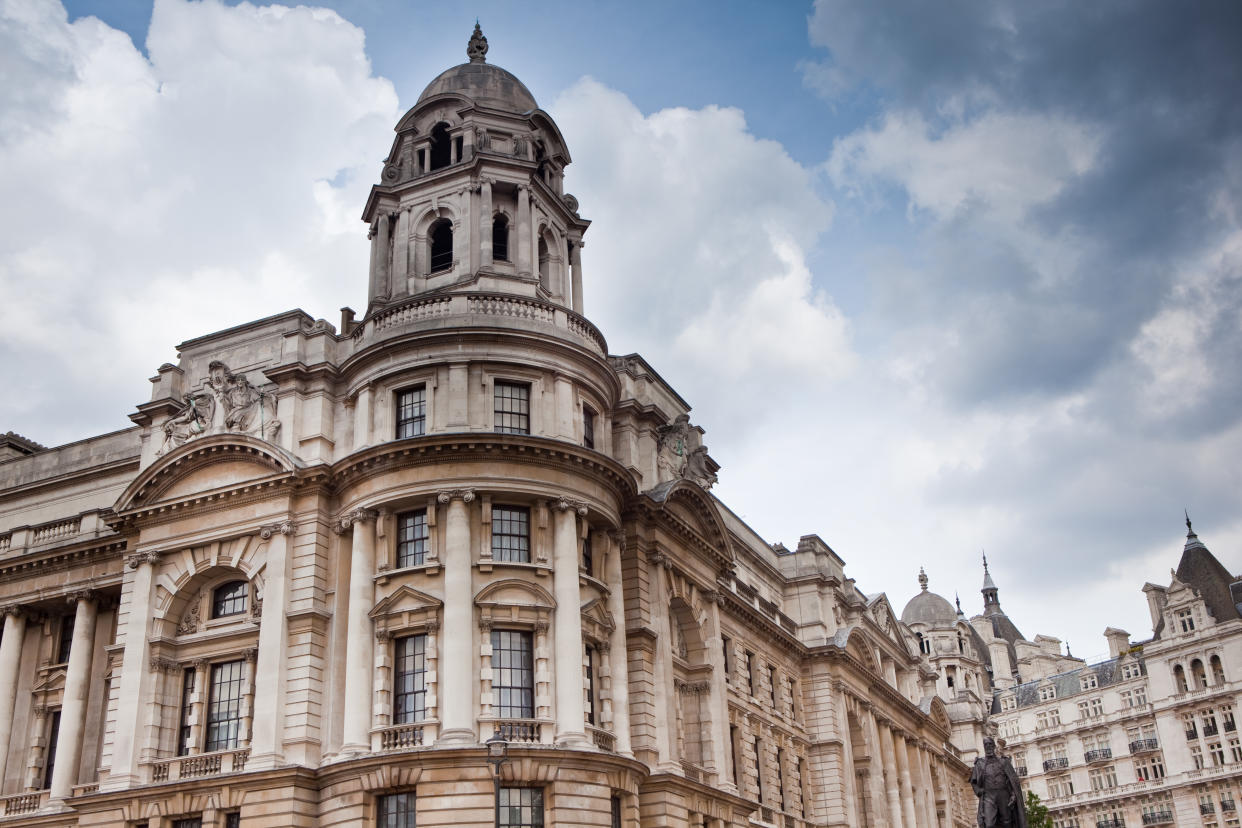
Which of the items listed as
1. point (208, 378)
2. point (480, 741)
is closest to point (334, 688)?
point (480, 741)

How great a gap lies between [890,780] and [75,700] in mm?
40797

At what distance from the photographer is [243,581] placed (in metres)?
39.6

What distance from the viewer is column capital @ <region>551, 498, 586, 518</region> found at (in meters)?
37.2

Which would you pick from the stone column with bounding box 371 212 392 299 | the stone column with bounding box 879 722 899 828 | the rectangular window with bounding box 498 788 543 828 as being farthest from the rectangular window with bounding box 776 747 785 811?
the stone column with bounding box 371 212 392 299

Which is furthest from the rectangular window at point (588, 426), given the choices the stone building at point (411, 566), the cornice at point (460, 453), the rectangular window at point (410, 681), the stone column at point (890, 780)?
the stone column at point (890, 780)

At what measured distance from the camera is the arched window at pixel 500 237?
4562 centimetres

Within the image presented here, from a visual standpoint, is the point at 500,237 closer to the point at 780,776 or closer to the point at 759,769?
the point at 759,769

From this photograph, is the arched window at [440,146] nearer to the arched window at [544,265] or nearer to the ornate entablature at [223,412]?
the arched window at [544,265]

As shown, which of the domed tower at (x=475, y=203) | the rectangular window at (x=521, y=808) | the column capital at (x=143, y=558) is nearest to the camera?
the rectangular window at (x=521, y=808)

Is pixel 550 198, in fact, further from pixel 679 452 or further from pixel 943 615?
pixel 943 615

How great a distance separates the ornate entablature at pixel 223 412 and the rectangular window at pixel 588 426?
10029mm

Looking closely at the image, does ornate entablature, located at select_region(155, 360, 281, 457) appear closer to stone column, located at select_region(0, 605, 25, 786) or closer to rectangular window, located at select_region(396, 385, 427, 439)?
rectangular window, located at select_region(396, 385, 427, 439)

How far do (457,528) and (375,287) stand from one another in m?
13.3

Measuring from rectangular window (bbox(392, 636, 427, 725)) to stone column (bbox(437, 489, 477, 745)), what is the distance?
0.99 meters
